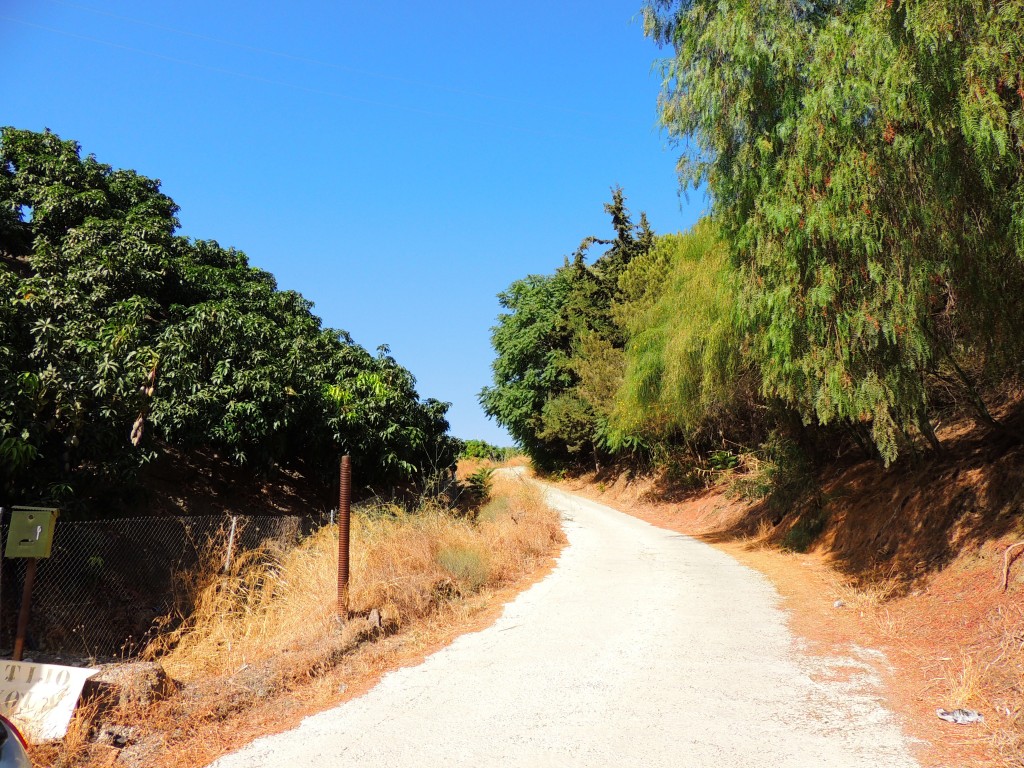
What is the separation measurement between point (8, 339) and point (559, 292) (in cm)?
3424

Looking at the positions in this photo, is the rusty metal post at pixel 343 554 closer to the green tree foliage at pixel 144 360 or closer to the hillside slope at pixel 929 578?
the green tree foliage at pixel 144 360

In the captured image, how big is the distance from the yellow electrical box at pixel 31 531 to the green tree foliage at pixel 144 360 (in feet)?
9.86

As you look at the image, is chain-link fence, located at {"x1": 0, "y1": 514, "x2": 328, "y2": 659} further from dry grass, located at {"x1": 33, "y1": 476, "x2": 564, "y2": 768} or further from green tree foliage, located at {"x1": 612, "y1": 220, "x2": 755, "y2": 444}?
green tree foliage, located at {"x1": 612, "y1": 220, "x2": 755, "y2": 444}

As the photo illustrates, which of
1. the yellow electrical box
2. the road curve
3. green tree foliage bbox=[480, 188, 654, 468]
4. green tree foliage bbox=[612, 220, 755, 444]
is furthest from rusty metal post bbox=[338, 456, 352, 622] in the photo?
green tree foliage bbox=[480, 188, 654, 468]

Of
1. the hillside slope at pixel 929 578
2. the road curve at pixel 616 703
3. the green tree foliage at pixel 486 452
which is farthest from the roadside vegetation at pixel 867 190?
the green tree foliage at pixel 486 452

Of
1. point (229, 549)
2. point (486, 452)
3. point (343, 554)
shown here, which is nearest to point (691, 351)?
point (343, 554)

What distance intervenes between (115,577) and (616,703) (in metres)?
8.10

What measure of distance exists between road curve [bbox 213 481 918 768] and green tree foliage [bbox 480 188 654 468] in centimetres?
1969

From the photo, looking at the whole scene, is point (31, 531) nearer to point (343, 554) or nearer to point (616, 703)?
point (343, 554)

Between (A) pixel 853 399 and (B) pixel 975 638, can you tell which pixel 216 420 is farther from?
(B) pixel 975 638

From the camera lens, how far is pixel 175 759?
4523 mm

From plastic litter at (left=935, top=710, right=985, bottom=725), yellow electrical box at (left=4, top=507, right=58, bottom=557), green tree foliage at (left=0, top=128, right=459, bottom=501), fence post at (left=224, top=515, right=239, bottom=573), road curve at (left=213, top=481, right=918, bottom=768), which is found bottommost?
plastic litter at (left=935, top=710, right=985, bottom=725)

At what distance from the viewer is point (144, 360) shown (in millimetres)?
12039

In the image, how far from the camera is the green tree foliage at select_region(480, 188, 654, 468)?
101ft
